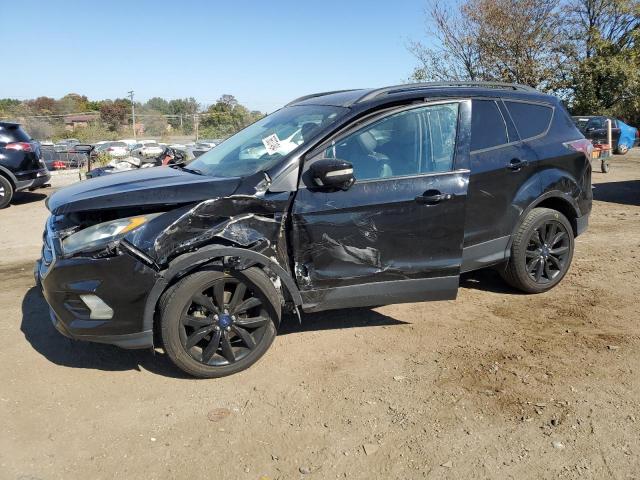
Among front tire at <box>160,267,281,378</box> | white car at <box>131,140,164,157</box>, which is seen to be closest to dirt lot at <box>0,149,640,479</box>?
front tire at <box>160,267,281,378</box>

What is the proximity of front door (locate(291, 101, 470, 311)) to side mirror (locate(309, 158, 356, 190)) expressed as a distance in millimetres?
86

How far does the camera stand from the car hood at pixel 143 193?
3348 mm

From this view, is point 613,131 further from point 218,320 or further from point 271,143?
point 218,320

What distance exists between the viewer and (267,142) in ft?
13.3

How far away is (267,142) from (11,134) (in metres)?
8.88

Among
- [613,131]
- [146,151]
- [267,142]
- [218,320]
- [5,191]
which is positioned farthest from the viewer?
[613,131]

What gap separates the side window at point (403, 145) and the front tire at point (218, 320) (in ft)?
3.54

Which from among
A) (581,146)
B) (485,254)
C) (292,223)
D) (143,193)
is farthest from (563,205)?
(143,193)

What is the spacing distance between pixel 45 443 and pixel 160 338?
2.80 feet

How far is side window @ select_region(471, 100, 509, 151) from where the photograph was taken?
4305 millimetres

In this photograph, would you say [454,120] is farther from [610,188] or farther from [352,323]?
[610,188]

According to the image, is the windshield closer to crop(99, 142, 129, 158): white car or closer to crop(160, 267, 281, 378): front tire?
crop(160, 267, 281, 378): front tire

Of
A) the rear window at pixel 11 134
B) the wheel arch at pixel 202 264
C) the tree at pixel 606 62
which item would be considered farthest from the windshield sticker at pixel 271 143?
the tree at pixel 606 62

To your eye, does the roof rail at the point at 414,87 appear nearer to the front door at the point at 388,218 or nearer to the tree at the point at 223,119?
the front door at the point at 388,218
